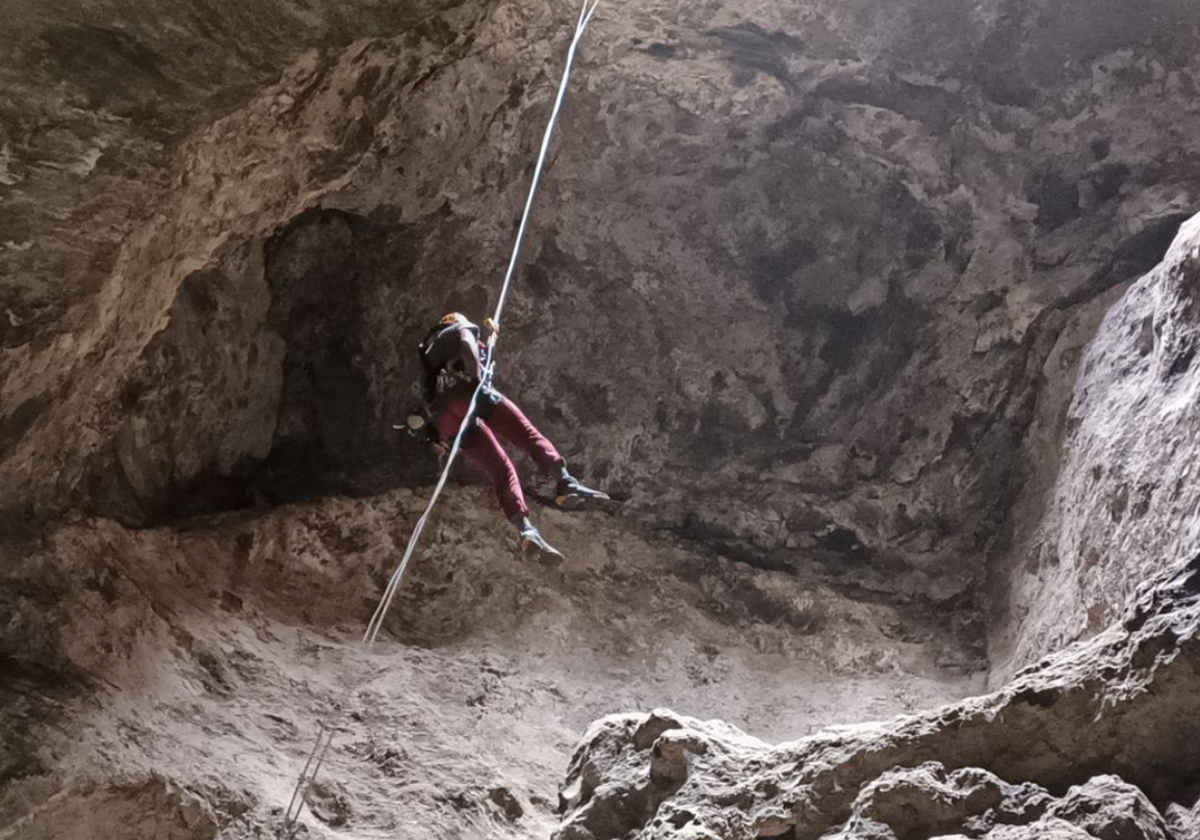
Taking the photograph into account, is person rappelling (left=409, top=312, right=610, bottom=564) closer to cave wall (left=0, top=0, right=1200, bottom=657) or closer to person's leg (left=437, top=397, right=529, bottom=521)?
person's leg (left=437, top=397, right=529, bottom=521)

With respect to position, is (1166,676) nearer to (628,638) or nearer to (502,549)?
(628,638)

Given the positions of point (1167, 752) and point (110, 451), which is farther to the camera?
point (110, 451)

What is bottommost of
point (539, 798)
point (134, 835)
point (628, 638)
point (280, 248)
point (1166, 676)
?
point (134, 835)

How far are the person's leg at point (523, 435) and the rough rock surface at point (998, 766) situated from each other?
5.38 feet

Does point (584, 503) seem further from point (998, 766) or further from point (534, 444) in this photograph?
point (998, 766)

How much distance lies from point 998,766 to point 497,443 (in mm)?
2446

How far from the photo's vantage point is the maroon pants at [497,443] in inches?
175

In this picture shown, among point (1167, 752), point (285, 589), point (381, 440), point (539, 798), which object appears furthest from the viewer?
point (381, 440)

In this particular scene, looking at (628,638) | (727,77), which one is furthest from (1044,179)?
(628,638)

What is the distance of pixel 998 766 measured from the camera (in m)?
2.59

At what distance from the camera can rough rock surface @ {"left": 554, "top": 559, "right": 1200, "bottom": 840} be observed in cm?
240

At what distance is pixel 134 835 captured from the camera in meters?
3.31

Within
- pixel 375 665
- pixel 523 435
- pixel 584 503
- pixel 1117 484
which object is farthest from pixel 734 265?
pixel 375 665

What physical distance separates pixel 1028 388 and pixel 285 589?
3546 mm
